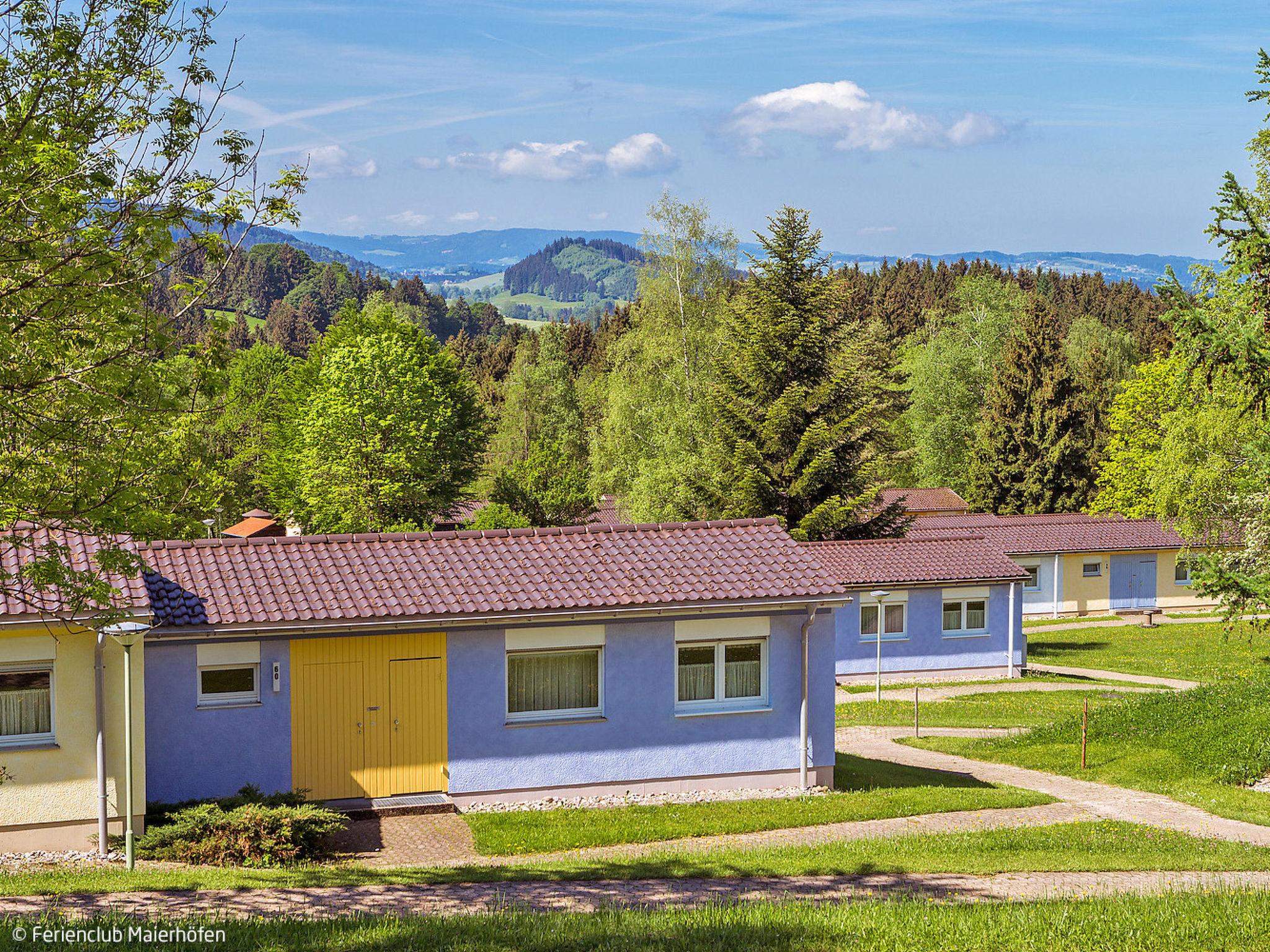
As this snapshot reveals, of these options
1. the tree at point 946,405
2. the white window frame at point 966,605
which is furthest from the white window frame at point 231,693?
the tree at point 946,405

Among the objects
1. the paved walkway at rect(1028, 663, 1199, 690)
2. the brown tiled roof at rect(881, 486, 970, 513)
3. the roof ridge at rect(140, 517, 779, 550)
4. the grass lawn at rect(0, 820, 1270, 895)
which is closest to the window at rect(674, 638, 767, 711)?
the roof ridge at rect(140, 517, 779, 550)

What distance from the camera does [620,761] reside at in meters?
17.8

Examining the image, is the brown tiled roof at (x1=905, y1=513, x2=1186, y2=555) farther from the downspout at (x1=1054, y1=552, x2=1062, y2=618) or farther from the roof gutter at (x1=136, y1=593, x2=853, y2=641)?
the roof gutter at (x1=136, y1=593, x2=853, y2=641)

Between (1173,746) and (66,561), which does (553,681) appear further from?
(1173,746)

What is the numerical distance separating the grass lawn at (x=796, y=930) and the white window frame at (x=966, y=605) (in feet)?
83.2

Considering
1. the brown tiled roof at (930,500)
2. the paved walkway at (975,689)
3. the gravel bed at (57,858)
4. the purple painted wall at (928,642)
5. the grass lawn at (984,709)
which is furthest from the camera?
the brown tiled roof at (930,500)

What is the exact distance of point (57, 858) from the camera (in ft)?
47.3

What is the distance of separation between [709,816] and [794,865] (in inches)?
140

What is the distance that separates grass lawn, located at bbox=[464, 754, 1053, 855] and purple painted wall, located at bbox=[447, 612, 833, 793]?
0.75 m

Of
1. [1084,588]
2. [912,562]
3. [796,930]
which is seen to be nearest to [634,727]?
[796,930]

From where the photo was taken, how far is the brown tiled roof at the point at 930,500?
6366 cm

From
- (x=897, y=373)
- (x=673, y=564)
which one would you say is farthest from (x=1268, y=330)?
(x=897, y=373)

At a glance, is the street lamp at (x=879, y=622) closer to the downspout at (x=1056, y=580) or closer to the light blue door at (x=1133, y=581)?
the downspout at (x=1056, y=580)

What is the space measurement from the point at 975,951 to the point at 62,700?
38.5 ft
